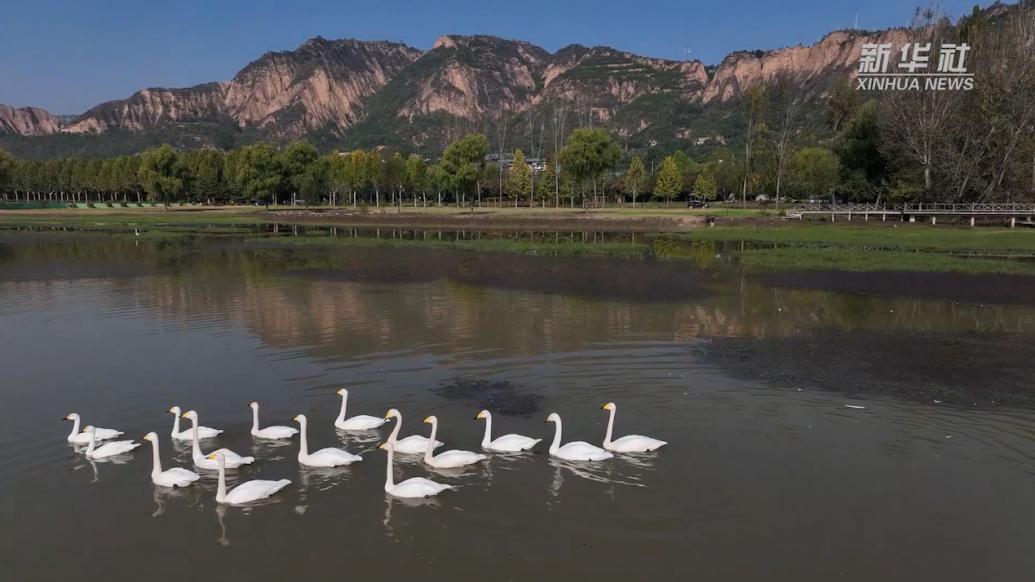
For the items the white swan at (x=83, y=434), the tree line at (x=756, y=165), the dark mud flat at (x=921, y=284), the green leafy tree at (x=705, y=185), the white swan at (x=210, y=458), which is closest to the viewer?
the white swan at (x=210, y=458)

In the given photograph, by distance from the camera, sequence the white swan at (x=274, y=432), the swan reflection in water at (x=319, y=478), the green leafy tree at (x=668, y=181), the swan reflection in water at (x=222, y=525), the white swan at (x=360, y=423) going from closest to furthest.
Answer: the swan reflection in water at (x=222, y=525), the swan reflection in water at (x=319, y=478), the white swan at (x=274, y=432), the white swan at (x=360, y=423), the green leafy tree at (x=668, y=181)

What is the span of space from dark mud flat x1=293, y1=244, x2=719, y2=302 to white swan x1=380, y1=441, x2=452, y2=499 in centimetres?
1847

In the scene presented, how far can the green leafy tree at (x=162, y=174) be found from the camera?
378 feet

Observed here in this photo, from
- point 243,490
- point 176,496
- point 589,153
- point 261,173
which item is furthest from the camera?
point 261,173

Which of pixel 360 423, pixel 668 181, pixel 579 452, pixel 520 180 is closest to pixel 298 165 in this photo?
pixel 520 180

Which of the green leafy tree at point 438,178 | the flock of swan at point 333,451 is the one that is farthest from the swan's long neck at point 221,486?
the green leafy tree at point 438,178

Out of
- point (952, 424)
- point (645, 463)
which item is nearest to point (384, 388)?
point (645, 463)

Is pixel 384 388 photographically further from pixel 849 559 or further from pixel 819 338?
pixel 819 338

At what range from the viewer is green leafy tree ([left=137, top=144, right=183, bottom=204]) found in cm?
11506

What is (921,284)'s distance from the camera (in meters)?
31.6

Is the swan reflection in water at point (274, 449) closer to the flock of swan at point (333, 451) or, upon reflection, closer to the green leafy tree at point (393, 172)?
the flock of swan at point (333, 451)

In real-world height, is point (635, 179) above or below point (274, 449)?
above

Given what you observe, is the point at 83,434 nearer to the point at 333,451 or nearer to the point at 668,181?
the point at 333,451

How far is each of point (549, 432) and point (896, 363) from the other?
10.5m
